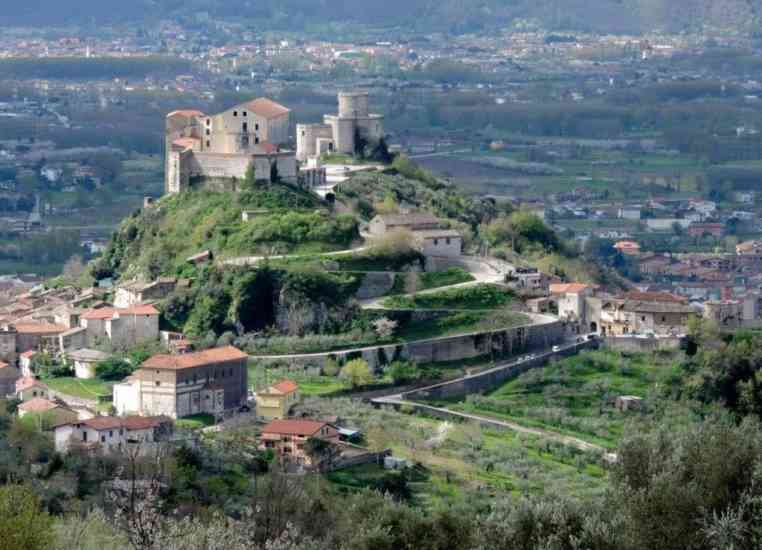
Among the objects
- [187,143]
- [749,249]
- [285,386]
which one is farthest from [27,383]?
[749,249]

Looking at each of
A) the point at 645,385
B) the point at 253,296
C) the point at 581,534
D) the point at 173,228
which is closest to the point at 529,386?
the point at 645,385

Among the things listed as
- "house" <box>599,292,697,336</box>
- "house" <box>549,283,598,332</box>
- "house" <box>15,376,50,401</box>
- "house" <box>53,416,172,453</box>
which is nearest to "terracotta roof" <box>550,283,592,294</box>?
"house" <box>549,283,598,332</box>

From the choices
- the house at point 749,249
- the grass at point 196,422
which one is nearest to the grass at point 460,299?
the grass at point 196,422

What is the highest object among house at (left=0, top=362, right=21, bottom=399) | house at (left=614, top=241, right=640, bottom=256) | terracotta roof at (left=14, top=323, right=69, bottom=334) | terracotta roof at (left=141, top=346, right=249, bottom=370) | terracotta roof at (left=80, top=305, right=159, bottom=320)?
terracotta roof at (left=141, top=346, right=249, bottom=370)

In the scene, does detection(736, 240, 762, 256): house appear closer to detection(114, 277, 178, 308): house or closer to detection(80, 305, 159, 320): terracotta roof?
detection(114, 277, 178, 308): house

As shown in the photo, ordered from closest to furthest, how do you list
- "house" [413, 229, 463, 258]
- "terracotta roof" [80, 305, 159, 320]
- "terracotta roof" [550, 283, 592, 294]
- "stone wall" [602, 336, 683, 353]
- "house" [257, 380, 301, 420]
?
"house" [257, 380, 301, 420] → "terracotta roof" [80, 305, 159, 320] → "stone wall" [602, 336, 683, 353] → "terracotta roof" [550, 283, 592, 294] → "house" [413, 229, 463, 258]

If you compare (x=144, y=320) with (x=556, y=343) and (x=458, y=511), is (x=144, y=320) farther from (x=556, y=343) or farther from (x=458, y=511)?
(x=458, y=511)

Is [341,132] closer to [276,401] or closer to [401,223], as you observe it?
[401,223]
